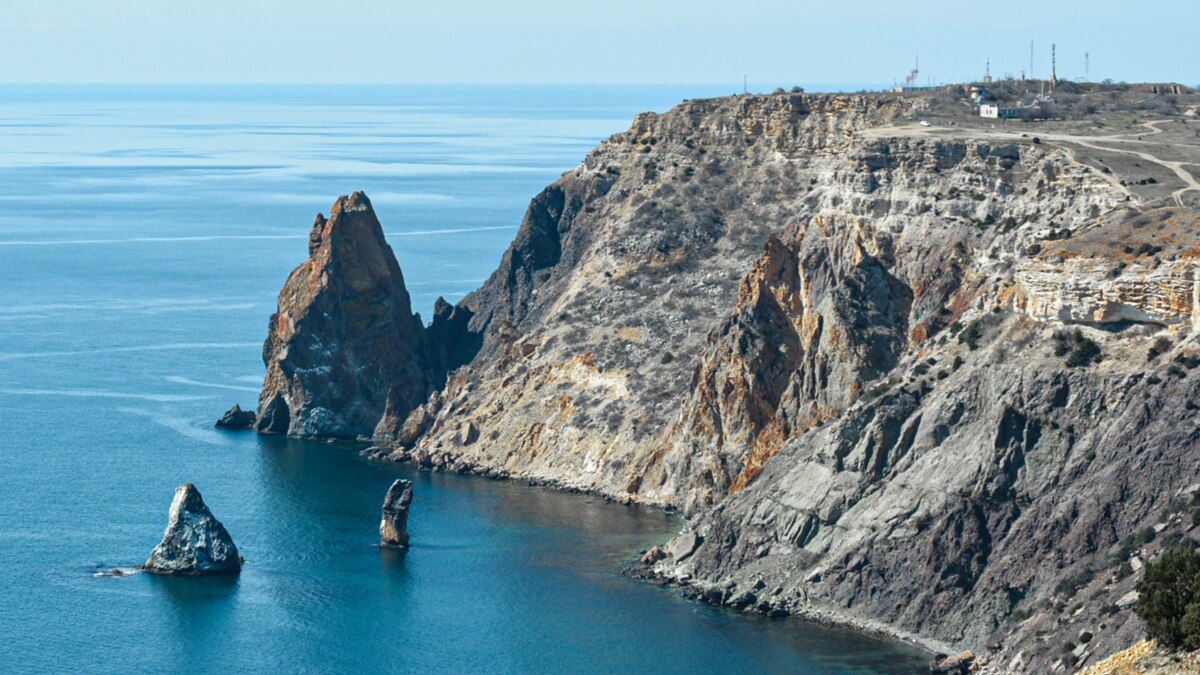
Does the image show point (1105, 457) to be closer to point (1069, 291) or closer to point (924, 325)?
point (1069, 291)

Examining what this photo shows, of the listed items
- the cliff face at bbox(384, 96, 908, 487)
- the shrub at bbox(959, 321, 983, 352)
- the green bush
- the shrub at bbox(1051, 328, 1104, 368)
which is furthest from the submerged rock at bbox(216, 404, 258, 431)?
the green bush

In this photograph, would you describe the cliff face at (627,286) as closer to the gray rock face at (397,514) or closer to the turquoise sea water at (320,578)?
the turquoise sea water at (320,578)

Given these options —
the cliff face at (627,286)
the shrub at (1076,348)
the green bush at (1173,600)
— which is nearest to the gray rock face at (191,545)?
the cliff face at (627,286)

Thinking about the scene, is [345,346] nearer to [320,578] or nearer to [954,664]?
[320,578]

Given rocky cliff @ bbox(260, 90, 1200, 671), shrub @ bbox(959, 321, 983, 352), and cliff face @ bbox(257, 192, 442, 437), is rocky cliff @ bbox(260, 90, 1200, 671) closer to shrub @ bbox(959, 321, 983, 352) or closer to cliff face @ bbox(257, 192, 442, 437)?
shrub @ bbox(959, 321, 983, 352)

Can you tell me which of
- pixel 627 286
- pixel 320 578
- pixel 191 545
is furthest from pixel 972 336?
pixel 627 286

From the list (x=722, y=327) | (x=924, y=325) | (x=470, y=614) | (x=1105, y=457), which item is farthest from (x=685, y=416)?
(x=1105, y=457)
